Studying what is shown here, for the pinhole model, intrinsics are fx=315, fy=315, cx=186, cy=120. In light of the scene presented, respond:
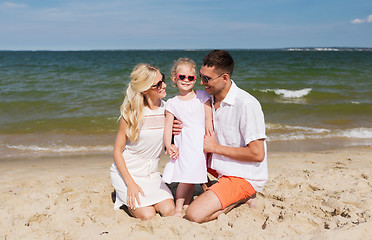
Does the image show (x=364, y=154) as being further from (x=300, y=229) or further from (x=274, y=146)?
(x=300, y=229)

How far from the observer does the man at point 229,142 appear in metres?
3.23

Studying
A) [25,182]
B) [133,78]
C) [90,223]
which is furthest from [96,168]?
[133,78]

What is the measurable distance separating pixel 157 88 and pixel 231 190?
1.38 meters

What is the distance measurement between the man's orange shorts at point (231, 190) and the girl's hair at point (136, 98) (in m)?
1.09

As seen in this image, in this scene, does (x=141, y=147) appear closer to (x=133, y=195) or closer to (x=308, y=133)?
(x=133, y=195)

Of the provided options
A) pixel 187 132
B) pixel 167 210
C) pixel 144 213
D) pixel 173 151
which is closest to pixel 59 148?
pixel 144 213

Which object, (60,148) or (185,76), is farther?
(60,148)

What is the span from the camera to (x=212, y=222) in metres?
3.31

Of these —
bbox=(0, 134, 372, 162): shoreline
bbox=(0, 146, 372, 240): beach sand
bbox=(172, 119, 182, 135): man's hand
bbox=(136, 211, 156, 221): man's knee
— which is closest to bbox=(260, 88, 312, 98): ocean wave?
bbox=(0, 134, 372, 162): shoreline

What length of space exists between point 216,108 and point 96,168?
2.94 metres

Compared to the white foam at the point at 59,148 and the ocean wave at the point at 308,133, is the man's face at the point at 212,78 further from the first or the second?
the ocean wave at the point at 308,133

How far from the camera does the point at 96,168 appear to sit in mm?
5500

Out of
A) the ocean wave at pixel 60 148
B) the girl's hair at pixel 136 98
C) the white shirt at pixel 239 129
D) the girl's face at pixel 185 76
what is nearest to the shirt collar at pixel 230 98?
the white shirt at pixel 239 129

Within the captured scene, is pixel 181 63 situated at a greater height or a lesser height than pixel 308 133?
greater
